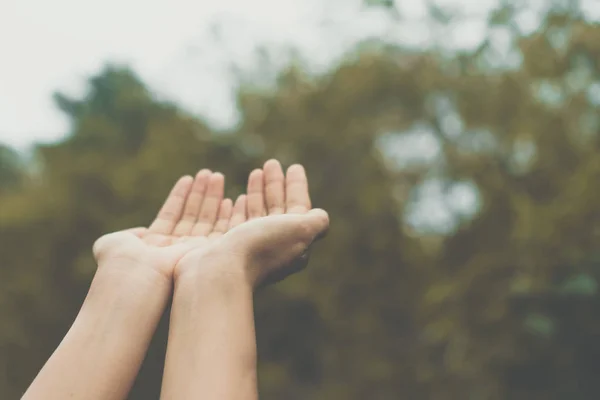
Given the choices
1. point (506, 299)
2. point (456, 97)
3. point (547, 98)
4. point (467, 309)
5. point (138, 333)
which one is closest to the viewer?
point (138, 333)

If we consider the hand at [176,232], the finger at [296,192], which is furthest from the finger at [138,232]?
the finger at [296,192]

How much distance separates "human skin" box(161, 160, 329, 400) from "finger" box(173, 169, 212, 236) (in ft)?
0.83

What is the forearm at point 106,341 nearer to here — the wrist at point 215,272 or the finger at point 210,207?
the wrist at point 215,272

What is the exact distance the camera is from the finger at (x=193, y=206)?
1.44m

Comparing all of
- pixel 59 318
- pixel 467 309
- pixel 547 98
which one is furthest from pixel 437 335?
pixel 59 318

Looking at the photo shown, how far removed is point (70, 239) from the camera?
6.94 metres

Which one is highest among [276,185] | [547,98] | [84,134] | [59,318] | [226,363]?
[84,134]

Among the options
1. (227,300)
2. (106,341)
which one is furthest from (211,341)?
(106,341)

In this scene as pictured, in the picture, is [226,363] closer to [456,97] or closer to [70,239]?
[456,97]

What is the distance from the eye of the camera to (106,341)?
3.35 ft

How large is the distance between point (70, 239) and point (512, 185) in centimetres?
512

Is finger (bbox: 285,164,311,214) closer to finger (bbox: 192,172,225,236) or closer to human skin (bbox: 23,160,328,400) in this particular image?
human skin (bbox: 23,160,328,400)

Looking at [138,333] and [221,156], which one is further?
[221,156]

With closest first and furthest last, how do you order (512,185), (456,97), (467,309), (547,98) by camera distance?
(467,309) < (547,98) < (512,185) < (456,97)
